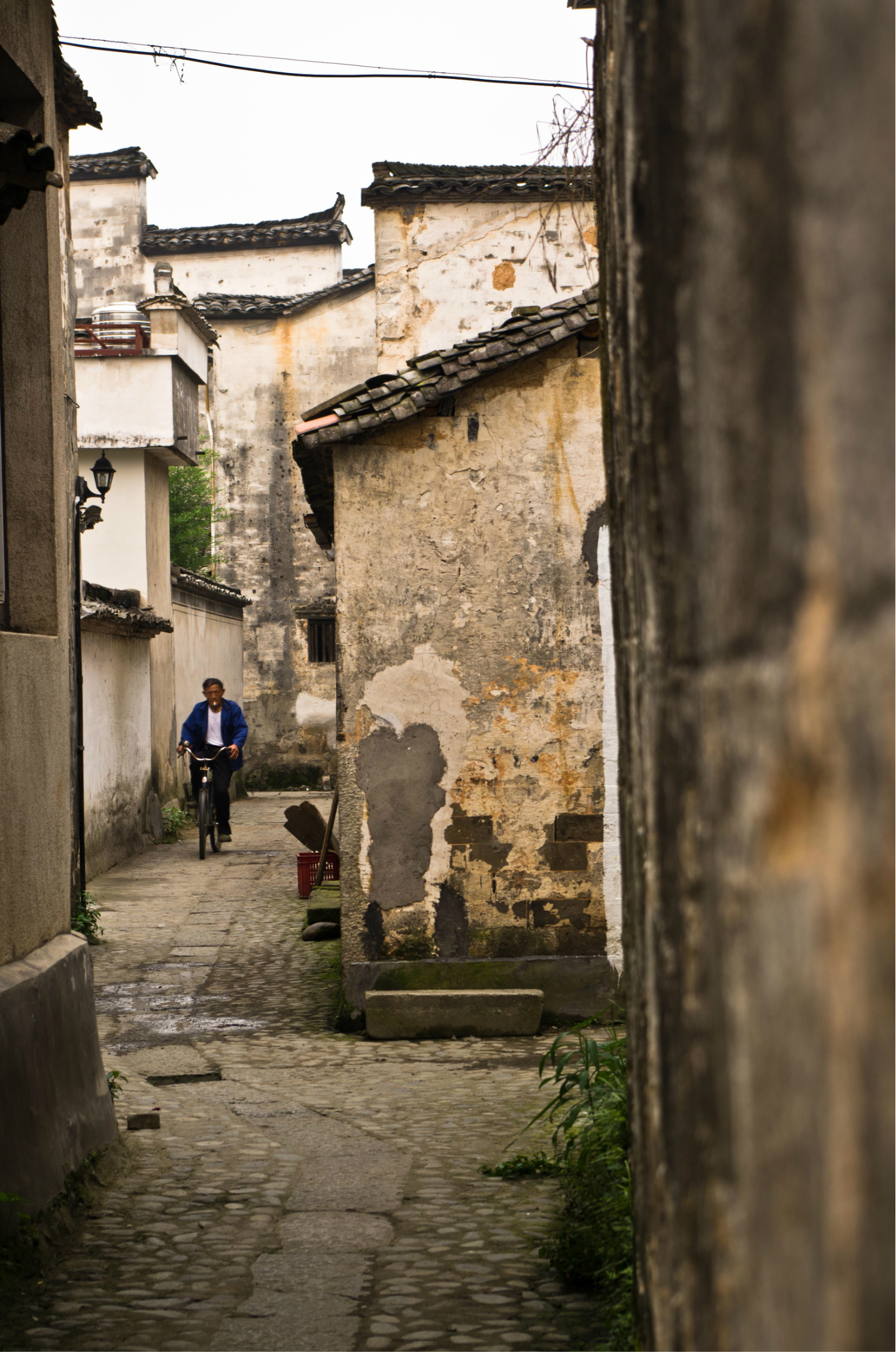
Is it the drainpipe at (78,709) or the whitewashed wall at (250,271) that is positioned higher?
the whitewashed wall at (250,271)

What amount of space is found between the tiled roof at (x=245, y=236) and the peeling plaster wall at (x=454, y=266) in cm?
1286

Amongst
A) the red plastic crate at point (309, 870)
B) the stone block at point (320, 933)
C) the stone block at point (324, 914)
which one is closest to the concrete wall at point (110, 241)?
the red plastic crate at point (309, 870)

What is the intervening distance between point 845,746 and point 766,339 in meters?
0.31

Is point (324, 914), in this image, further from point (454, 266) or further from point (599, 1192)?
point (454, 266)

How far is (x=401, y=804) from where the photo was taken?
727 centimetres

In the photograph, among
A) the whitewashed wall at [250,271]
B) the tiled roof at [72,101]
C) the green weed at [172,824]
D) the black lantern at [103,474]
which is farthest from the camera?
the whitewashed wall at [250,271]

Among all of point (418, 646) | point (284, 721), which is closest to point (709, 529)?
point (418, 646)

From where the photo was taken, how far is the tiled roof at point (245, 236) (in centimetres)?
2606

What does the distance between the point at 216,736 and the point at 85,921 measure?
4902mm

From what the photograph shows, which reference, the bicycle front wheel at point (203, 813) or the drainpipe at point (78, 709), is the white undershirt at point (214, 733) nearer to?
the bicycle front wheel at point (203, 813)

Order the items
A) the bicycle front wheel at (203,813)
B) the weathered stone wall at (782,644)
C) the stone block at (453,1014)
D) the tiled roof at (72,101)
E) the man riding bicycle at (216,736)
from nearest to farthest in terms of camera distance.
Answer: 1. the weathered stone wall at (782,644)
2. the stone block at (453,1014)
3. the tiled roof at (72,101)
4. the bicycle front wheel at (203,813)
5. the man riding bicycle at (216,736)

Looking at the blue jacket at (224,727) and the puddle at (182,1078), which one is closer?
the puddle at (182,1078)

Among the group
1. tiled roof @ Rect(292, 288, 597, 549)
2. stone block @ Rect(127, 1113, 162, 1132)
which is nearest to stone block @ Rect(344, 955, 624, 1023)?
stone block @ Rect(127, 1113, 162, 1132)

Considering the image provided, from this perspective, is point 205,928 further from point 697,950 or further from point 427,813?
point 697,950
